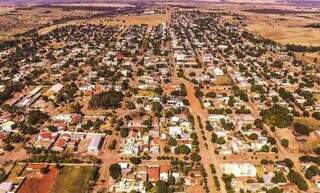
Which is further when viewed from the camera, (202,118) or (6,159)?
(202,118)

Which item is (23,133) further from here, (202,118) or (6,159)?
(202,118)

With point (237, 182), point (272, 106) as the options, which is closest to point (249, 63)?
point (272, 106)

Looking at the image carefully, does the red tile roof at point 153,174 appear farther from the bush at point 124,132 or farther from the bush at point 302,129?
the bush at point 302,129

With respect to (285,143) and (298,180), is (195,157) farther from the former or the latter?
(285,143)

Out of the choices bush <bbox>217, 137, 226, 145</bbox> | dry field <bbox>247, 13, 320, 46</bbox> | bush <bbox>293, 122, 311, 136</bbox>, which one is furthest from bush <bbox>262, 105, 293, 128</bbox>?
dry field <bbox>247, 13, 320, 46</bbox>

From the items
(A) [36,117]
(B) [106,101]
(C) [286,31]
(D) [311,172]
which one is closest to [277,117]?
(D) [311,172]

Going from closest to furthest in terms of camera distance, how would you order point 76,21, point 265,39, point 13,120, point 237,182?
point 237,182 < point 13,120 < point 265,39 < point 76,21

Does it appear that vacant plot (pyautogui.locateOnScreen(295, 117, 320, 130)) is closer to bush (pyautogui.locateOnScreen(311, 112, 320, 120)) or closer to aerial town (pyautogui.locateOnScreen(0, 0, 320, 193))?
aerial town (pyautogui.locateOnScreen(0, 0, 320, 193))

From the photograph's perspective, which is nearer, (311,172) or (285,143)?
(311,172)
